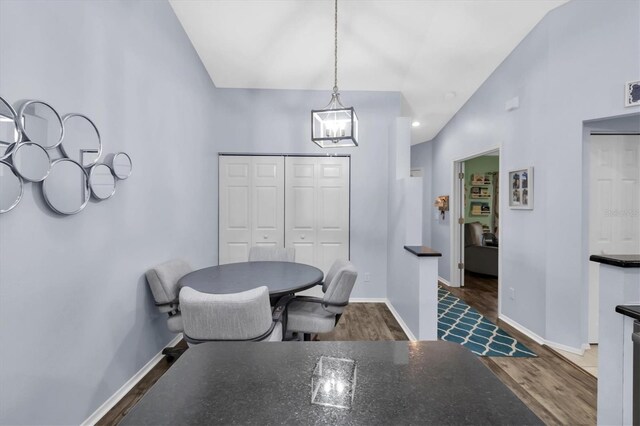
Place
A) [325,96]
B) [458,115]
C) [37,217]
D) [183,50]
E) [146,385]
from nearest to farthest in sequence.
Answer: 1. [37,217]
2. [146,385]
3. [183,50]
4. [325,96]
5. [458,115]

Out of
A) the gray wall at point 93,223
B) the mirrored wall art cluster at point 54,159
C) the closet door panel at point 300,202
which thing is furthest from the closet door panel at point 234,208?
the mirrored wall art cluster at point 54,159

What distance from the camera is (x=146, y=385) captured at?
2.34 metres

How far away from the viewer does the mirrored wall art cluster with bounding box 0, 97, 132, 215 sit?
4.52 ft

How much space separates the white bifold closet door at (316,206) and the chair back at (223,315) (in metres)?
2.51

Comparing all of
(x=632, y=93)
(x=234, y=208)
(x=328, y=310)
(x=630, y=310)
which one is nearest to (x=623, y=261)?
(x=630, y=310)

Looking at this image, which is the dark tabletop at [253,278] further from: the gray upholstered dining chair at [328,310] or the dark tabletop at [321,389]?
the dark tabletop at [321,389]

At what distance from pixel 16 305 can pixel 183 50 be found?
278 centimetres

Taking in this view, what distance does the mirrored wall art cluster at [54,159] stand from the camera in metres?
1.38

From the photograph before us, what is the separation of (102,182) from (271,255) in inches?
70.1

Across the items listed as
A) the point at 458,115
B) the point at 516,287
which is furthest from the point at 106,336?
the point at 458,115

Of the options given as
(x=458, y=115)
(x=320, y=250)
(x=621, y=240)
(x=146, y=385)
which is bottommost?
(x=146, y=385)

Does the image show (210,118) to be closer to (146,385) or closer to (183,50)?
(183,50)

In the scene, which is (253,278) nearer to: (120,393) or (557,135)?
(120,393)

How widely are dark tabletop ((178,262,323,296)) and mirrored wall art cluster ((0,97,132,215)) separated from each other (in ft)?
2.92
